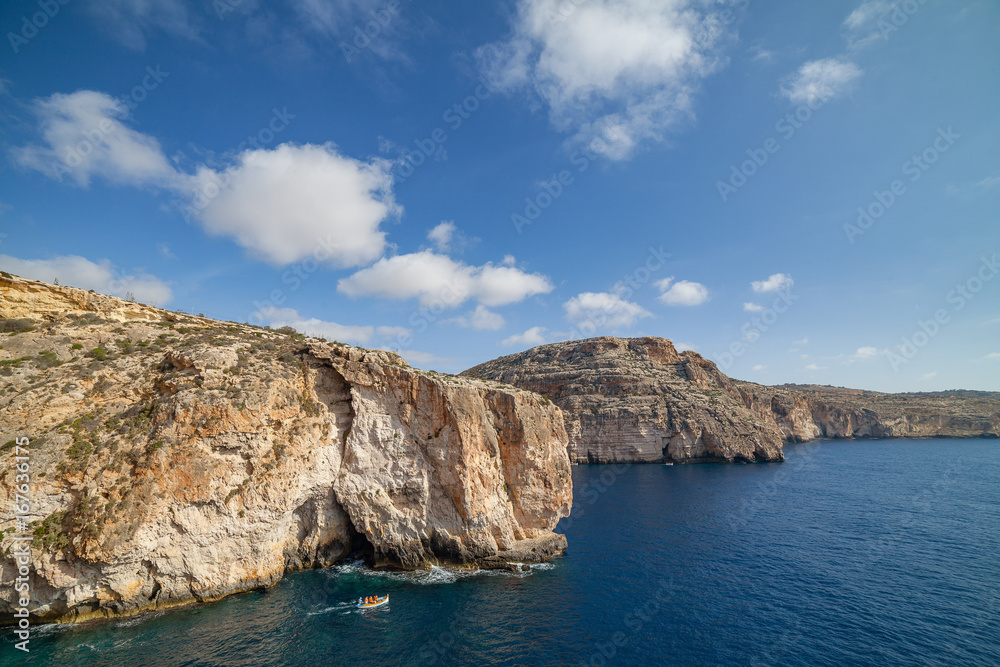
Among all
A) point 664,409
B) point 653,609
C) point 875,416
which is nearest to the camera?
point 653,609

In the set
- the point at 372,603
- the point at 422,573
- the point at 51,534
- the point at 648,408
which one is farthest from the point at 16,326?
the point at 648,408

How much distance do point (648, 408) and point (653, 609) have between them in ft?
228

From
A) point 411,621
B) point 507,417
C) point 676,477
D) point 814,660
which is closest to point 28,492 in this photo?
point 411,621

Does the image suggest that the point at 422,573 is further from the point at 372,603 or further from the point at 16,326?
the point at 16,326

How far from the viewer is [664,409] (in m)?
91.1

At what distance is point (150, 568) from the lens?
23.0 m

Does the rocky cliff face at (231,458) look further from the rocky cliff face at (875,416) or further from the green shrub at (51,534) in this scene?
the rocky cliff face at (875,416)

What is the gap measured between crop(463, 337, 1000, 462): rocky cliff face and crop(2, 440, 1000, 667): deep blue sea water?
43.7 m

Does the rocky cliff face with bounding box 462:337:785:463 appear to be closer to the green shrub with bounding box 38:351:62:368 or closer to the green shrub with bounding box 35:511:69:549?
the green shrub with bounding box 35:511:69:549

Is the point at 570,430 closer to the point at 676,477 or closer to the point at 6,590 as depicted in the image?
the point at 676,477

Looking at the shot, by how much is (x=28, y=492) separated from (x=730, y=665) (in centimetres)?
3632

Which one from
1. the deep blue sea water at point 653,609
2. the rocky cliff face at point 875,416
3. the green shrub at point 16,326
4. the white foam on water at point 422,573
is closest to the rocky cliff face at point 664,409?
the rocky cliff face at point 875,416

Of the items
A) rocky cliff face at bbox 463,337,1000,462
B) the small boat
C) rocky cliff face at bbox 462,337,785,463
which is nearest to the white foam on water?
the small boat

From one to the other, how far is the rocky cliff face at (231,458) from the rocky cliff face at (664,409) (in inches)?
2266
